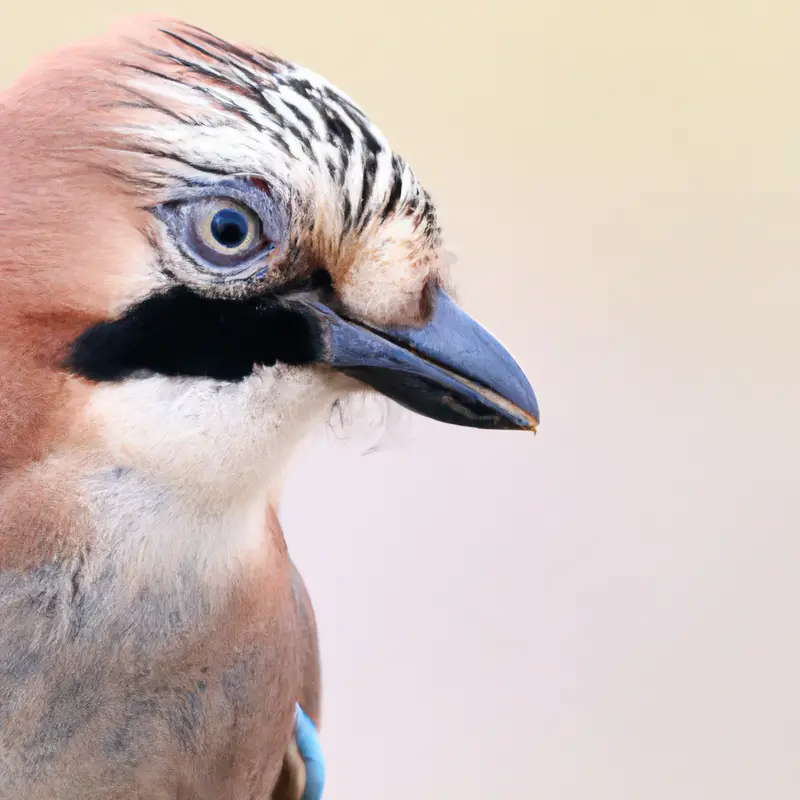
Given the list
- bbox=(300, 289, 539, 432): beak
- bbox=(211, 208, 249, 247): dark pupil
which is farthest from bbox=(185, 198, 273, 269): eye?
bbox=(300, 289, 539, 432): beak

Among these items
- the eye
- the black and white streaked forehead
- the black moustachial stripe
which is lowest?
the black moustachial stripe

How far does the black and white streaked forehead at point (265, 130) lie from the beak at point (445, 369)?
4.2 inches

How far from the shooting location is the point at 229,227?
2.79 ft

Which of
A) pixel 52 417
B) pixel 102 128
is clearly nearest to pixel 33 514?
pixel 52 417

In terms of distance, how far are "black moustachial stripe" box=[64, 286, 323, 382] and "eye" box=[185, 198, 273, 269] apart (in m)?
0.04

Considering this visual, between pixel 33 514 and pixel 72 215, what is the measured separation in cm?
29

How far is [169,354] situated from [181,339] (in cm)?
2

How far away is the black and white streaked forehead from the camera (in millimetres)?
856

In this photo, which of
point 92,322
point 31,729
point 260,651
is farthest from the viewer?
point 260,651

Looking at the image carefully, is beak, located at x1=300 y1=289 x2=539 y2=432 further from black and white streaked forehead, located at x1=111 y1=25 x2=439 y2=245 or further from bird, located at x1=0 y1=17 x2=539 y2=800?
black and white streaked forehead, located at x1=111 y1=25 x2=439 y2=245

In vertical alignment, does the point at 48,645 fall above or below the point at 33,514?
below

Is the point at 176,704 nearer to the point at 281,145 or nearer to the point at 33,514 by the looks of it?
the point at 33,514

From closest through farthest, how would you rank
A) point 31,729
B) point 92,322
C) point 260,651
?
point 92,322, point 31,729, point 260,651

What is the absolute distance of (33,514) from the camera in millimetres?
900
